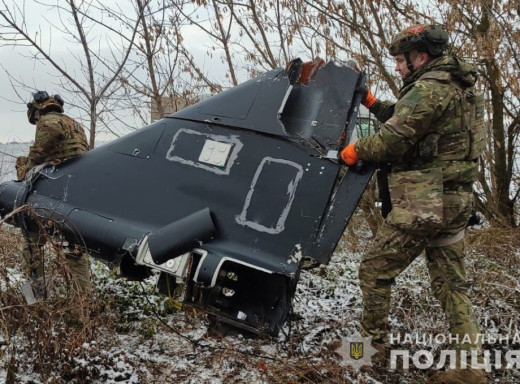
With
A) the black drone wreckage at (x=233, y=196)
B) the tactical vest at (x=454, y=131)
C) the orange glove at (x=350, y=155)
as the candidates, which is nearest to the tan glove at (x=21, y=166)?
the black drone wreckage at (x=233, y=196)

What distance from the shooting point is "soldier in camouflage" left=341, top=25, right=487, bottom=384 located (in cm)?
288

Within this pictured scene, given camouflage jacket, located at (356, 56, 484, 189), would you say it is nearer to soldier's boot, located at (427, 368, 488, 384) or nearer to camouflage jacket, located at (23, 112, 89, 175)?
soldier's boot, located at (427, 368, 488, 384)

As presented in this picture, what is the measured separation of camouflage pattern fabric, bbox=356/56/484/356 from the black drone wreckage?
0.86 feet

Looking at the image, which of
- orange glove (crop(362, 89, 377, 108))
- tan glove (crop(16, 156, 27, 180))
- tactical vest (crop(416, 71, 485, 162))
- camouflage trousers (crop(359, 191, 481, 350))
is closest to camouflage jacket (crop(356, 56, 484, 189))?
tactical vest (crop(416, 71, 485, 162))

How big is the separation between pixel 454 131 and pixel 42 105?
3.50 meters

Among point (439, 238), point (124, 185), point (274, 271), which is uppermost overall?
point (124, 185)

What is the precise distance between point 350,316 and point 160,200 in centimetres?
198

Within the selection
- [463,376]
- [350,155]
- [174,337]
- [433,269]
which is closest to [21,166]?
[174,337]

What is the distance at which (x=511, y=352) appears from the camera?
3428mm

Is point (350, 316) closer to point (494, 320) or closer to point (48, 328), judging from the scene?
point (494, 320)

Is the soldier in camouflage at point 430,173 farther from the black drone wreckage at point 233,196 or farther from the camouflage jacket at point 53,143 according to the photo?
the camouflage jacket at point 53,143

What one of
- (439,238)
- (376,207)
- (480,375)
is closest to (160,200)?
(439,238)

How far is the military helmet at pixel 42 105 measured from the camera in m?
4.46

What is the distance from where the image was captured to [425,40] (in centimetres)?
299
